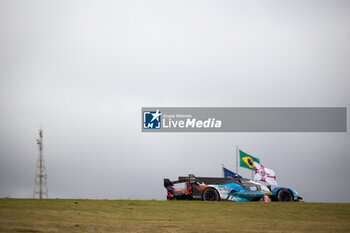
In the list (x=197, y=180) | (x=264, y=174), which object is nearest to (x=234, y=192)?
(x=197, y=180)

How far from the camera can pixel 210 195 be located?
21.3 metres

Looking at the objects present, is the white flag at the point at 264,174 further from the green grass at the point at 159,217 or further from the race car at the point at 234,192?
the green grass at the point at 159,217

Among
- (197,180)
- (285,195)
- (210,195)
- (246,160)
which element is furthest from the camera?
(246,160)

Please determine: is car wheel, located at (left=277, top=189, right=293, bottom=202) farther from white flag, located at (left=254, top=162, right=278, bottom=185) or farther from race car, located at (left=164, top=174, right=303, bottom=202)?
white flag, located at (left=254, top=162, right=278, bottom=185)

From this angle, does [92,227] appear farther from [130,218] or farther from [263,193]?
[263,193]

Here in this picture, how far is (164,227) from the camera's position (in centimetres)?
1203

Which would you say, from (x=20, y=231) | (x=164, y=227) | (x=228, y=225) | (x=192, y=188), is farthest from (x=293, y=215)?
(x=20, y=231)

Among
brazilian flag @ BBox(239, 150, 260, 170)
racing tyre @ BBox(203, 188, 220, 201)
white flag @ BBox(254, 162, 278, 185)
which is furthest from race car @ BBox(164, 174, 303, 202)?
brazilian flag @ BBox(239, 150, 260, 170)

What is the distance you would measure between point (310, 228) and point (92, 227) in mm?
6054

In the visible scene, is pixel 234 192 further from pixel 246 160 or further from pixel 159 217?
pixel 246 160

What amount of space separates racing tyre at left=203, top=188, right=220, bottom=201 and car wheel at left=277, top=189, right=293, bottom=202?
300cm

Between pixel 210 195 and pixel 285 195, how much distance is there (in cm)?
361

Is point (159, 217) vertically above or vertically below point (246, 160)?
below

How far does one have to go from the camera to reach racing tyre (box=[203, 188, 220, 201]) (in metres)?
21.2
